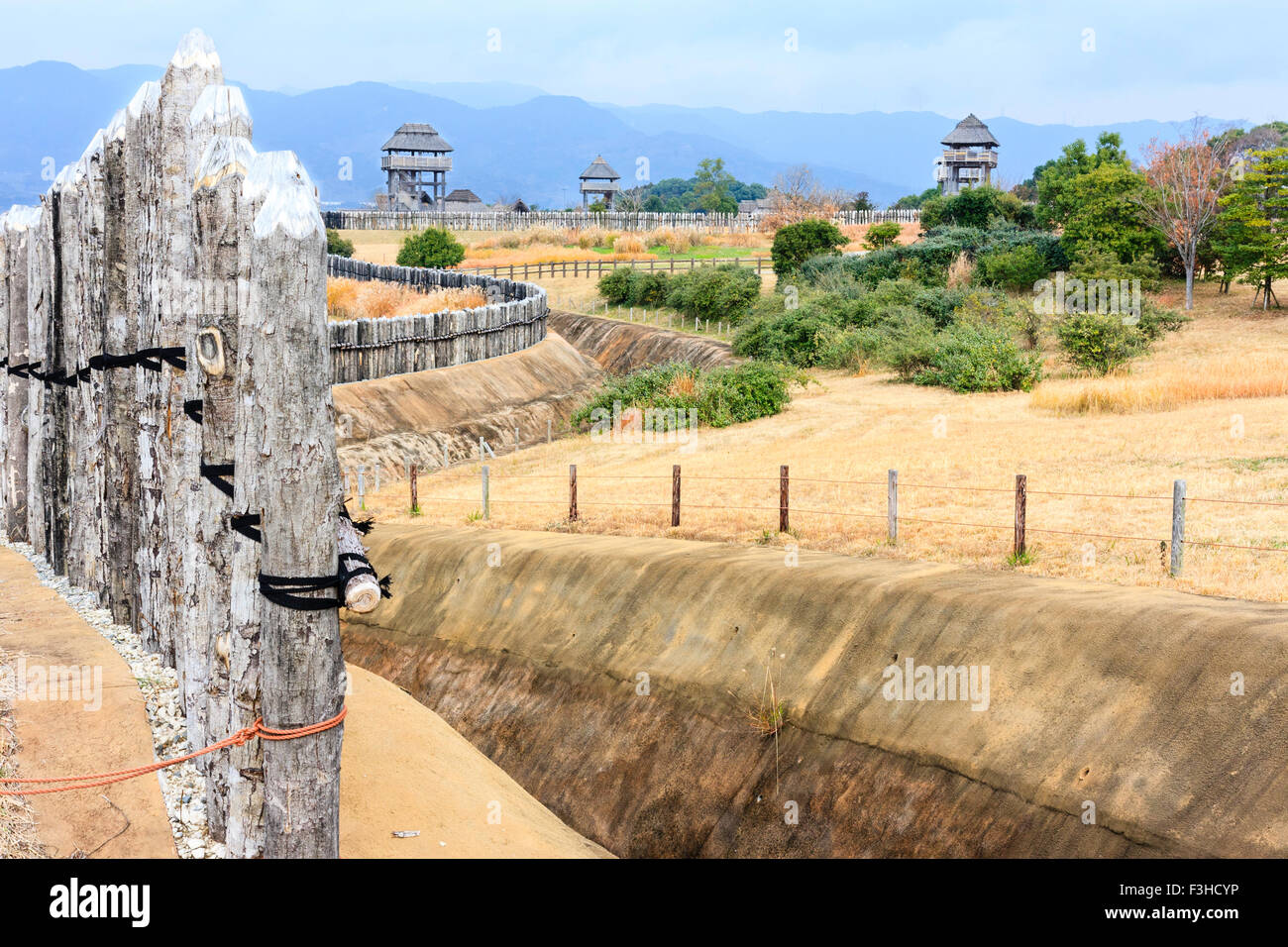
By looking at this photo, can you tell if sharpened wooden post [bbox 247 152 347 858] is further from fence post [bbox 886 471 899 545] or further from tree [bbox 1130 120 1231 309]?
tree [bbox 1130 120 1231 309]

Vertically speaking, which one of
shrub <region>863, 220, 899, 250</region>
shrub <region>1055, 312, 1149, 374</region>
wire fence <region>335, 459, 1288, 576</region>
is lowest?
wire fence <region>335, 459, 1288, 576</region>

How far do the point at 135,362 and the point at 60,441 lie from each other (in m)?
4.15

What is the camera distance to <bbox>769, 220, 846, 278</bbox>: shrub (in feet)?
184

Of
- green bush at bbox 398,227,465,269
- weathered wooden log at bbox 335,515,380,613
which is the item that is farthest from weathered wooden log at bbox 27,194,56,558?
green bush at bbox 398,227,465,269

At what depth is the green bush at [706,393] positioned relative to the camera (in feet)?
91.9

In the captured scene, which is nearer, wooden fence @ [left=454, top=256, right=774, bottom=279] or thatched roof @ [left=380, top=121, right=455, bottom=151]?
wooden fence @ [left=454, top=256, right=774, bottom=279]

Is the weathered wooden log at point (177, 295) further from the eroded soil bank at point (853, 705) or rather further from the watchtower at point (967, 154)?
the watchtower at point (967, 154)

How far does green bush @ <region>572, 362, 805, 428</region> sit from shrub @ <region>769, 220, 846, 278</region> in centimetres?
2591

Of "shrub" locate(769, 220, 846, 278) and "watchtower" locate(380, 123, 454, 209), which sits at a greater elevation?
"watchtower" locate(380, 123, 454, 209)

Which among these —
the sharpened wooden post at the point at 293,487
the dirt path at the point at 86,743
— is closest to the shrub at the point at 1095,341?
the dirt path at the point at 86,743

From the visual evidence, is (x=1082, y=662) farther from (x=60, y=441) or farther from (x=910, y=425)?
(x=910, y=425)
